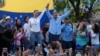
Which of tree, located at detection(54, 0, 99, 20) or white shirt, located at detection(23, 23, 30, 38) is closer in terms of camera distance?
white shirt, located at detection(23, 23, 30, 38)

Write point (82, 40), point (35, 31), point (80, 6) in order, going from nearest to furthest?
point (82, 40) → point (35, 31) → point (80, 6)

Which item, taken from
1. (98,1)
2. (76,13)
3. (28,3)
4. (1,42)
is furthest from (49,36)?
(98,1)

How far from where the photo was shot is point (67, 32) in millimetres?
13500

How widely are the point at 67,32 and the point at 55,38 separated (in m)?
0.48

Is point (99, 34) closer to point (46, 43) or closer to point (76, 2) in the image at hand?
point (46, 43)

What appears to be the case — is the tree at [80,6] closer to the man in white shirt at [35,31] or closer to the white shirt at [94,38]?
the man in white shirt at [35,31]

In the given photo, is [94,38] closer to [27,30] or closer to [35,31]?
[35,31]

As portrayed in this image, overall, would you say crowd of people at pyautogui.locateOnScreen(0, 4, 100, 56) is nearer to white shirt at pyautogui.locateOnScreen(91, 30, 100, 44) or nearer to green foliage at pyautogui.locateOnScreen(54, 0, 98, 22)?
white shirt at pyautogui.locateOnScreen(91, 30, 100, 44)

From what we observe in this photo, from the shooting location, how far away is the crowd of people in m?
13.1

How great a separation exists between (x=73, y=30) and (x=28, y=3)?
847 centimetres

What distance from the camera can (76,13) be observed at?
32.2 metres

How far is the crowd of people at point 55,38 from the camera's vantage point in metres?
13.1

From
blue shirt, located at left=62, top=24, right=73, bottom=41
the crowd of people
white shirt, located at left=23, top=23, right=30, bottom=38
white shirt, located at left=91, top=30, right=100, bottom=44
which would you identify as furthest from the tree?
white shirt, located at left=91, top=30, right=100, bottom=44

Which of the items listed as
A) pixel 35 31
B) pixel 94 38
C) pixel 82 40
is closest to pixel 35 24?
pixel 35 31
